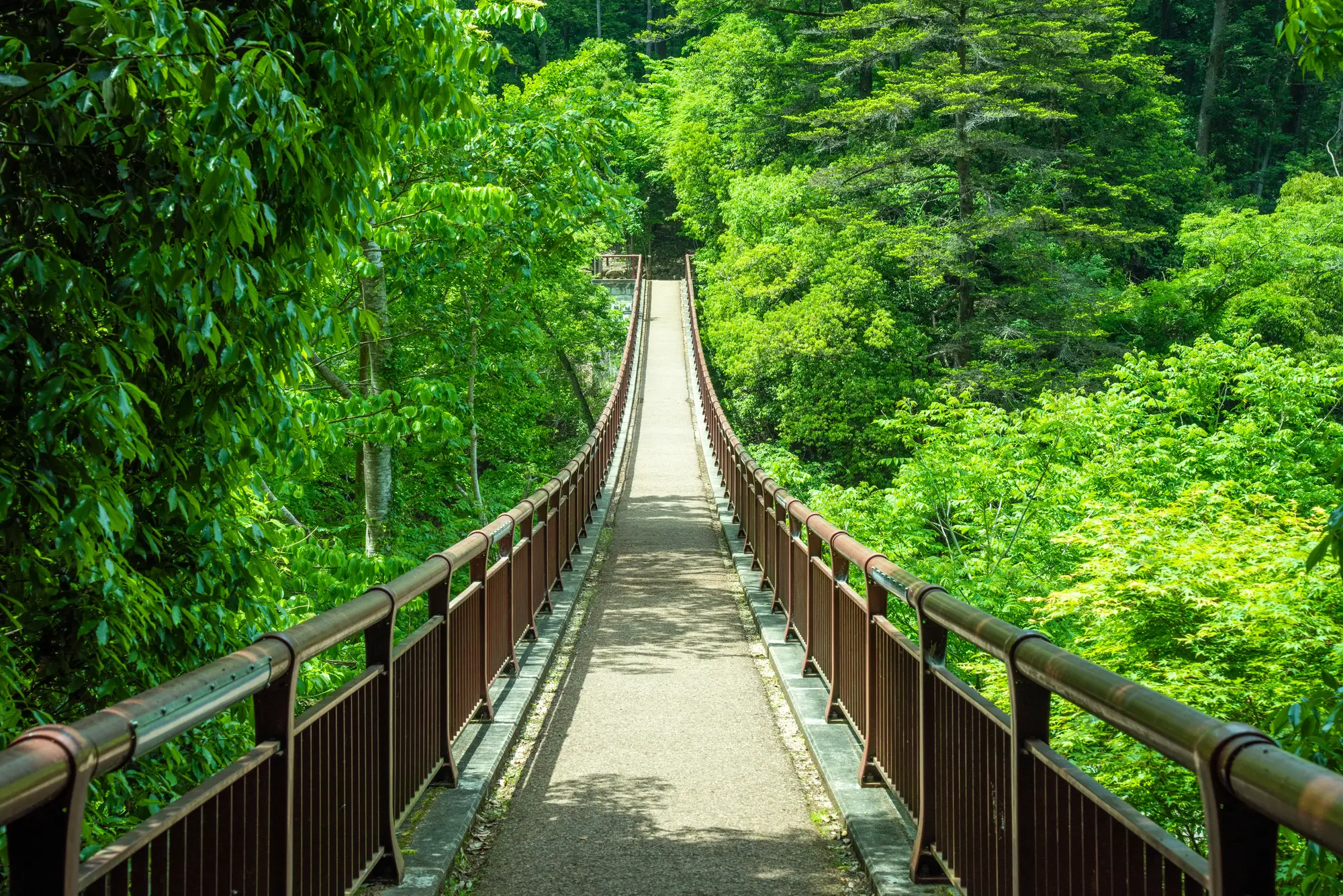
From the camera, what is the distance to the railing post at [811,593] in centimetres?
695

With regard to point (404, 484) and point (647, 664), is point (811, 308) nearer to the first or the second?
point (404, 484)

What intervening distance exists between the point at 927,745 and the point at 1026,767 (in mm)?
1030

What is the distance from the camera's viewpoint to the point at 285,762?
299 centimetres

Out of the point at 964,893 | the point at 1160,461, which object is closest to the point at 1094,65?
the point at 1160,461

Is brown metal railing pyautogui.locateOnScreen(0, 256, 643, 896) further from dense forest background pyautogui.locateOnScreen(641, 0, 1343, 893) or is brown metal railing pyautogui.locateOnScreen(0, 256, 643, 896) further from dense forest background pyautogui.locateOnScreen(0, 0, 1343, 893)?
dense forest background pyautogui.locateOnScreen(641, 0, 1343, 893)

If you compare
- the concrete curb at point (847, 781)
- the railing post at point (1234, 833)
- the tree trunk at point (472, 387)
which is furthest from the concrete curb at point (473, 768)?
the tree trunk at point (472, 387)

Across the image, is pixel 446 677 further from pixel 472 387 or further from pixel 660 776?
pixel 472 387

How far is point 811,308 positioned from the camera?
24938 millimetres

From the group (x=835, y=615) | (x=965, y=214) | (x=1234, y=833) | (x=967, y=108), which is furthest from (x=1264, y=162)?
(x=1234, y=833)

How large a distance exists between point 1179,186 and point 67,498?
3966cm

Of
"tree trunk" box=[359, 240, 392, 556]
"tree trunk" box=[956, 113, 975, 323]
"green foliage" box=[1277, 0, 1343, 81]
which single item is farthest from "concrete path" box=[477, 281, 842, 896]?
"tree trunk" box=[956, 113, 975, 323]

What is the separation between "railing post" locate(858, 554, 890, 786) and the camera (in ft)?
16.2

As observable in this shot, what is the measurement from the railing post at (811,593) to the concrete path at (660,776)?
0.44 metres

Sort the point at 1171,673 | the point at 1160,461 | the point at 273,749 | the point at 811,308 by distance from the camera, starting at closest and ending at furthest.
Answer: the point at 273,749, the point at 1171,673, the point at 1160,461, the point at 811,308
